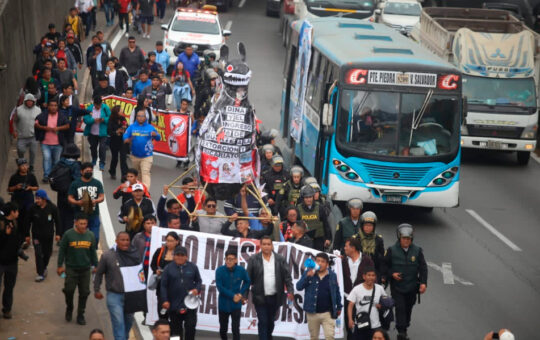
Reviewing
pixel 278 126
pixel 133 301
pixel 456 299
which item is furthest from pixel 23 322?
pixel 278 126

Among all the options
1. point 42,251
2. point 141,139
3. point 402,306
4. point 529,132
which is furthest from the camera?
point 529,132

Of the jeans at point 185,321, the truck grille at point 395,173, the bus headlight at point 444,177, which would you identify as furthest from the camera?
the bus headlight at point 444,177

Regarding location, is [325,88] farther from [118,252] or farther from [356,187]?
[118,252]

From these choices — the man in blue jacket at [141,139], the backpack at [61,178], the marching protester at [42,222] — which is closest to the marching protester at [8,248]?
the marching protester at [42,222]

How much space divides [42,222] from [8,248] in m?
1.23

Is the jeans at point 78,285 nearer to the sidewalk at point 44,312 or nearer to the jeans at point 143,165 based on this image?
the sidewalk at point 44,312

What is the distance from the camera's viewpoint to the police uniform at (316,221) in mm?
15883

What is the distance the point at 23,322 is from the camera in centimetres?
1436

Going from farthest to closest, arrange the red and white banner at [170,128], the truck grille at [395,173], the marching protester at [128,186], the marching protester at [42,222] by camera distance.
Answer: the red and white banner at [170,128] → the truck grille at [395,173] → the marching protester at [128,186] → the marching protester at [42,222]

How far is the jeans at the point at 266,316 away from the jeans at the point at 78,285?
2.31 m

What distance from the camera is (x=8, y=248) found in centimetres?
1418

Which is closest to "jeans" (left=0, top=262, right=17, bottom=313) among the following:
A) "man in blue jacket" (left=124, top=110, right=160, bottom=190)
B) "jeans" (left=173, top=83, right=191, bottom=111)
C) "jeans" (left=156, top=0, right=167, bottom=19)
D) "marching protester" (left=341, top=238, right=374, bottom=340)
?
"marching protester" (left=341, top=238, right=374, bottom=340)

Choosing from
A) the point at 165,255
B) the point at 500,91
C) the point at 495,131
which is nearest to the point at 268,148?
the point at 165,255

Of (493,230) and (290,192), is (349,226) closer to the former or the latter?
(290,192)
